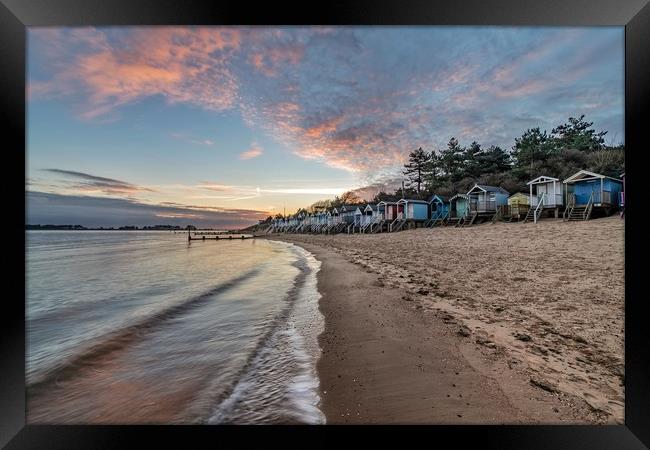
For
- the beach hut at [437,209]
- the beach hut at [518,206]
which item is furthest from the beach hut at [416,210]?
the beach hut at [518,206]

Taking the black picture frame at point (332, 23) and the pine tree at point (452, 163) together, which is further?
the pine tree at point (452, 163)

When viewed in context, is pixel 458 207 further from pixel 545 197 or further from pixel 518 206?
pixel 545 197

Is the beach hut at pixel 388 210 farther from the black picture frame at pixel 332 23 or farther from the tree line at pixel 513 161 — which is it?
the black picture frame at pixel 332 23

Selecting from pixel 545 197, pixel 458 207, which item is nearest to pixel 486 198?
pixel 458 207

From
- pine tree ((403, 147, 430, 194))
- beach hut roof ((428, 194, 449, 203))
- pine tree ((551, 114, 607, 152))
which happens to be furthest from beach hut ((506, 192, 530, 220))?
pine tree ((403, 147, 430, 194))

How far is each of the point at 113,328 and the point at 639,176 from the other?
7.45 m

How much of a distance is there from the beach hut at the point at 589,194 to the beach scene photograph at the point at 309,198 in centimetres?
7

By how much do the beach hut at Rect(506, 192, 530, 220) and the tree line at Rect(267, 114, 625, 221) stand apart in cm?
80

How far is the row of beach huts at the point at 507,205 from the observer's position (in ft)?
27.9

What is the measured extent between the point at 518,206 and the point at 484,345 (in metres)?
11.8

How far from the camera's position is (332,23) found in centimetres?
194

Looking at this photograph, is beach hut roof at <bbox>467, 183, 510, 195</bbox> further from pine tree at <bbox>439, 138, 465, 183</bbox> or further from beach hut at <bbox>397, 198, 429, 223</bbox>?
beach hut at <bbox>397, 198, 429, 223</bbox>

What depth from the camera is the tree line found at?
7.87 meters

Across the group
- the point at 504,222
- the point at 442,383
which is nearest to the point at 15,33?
Answer: the point at 442,383
